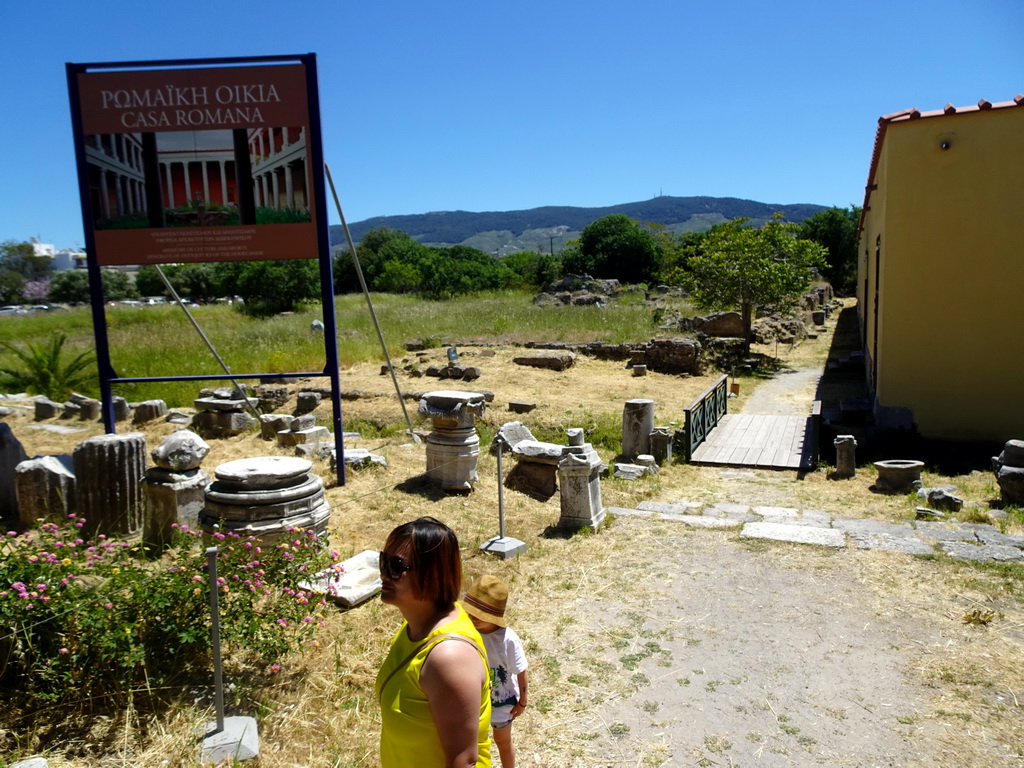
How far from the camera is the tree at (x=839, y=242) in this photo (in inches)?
1708

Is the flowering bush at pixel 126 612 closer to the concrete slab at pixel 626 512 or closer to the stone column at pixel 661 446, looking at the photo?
the concrete slab at pixel 626 512

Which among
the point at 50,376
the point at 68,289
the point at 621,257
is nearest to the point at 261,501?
the point at 50,376

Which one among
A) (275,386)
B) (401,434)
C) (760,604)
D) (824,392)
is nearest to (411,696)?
(760,604)

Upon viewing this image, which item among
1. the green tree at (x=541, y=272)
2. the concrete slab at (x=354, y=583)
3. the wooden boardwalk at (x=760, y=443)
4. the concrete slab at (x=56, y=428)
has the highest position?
the green tree at (x=541, y=272)

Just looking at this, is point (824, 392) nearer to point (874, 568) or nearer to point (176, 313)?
point (874, 568)

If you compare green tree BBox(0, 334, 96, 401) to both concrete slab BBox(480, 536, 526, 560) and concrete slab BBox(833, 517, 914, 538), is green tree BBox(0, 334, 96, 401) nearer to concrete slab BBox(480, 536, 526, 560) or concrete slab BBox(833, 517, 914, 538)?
concrete slab BBox(480, 536, 526, 560)

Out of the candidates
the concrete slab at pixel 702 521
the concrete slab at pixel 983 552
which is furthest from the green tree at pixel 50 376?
the concrete slab at pixel 983 552

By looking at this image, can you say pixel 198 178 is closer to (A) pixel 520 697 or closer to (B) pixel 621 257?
(A) pixel 520 697

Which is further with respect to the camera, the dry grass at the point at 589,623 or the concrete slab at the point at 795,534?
the concrete slab at the point at 795,534

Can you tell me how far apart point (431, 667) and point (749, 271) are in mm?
20263

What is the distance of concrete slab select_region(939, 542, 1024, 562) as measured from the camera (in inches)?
249

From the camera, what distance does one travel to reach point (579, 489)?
7289mm

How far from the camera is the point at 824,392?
16.8 meters

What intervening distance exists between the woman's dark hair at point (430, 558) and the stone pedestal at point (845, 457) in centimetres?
882
